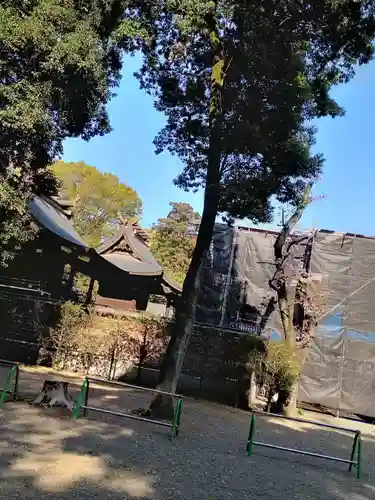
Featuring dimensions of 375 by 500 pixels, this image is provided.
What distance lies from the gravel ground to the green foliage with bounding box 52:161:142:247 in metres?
27.5

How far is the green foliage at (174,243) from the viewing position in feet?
99.2

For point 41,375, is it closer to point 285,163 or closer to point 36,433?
point 36,433

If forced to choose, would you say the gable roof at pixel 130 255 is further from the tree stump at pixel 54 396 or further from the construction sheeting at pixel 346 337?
the tree stump at pixel 54 396

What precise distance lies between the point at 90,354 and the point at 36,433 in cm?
608

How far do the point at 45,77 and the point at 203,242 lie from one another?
392 cm

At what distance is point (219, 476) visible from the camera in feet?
17.1

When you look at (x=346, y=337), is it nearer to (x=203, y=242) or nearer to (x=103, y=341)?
(x=103, y=341)

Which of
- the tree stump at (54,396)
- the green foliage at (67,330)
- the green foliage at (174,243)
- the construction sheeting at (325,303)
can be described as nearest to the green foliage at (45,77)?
the green foliage at (67,330)

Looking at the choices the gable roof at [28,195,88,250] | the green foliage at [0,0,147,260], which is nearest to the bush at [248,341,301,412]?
the green foliage at [0,0,147,260]

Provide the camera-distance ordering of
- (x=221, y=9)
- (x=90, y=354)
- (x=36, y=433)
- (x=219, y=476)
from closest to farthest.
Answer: (x=219, y=476) → (x=36, y=433) → (x=221, y=9) → (x=90, y=354)

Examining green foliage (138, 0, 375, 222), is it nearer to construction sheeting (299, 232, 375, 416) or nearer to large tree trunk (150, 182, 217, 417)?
large tree trunk (150, 182, 217, 417)

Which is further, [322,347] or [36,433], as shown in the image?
[322,347]

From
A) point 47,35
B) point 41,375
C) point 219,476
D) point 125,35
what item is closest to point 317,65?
point 125,35

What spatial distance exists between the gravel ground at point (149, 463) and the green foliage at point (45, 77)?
13.0 feet
